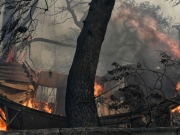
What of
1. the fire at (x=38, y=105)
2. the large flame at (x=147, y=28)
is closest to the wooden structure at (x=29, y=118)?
the fire at (x=38, y=105)

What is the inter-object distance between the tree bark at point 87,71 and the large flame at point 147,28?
24.5m

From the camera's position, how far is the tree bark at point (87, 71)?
4.21 metres

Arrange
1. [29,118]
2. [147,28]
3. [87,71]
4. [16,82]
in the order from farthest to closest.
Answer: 1. [147,28]
2. [16,82]
3. [29,118]
4. [87,71]

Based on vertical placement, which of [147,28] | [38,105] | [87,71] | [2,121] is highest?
[147,28]

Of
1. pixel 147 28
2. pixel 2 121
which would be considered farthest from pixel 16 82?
pixel 147 28

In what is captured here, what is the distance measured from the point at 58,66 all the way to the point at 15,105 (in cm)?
3141

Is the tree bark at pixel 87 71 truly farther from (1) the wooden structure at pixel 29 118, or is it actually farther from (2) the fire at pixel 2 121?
(2) the fire at pixel 2 121

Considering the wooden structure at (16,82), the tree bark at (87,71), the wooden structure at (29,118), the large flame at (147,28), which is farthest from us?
the large flame at (147,28)

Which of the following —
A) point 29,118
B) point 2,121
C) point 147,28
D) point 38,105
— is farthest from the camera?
point 147,28

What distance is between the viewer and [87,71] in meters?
4.58

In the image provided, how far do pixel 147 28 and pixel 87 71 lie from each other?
1094 inches

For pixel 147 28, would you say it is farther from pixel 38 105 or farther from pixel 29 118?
pixel 29 118

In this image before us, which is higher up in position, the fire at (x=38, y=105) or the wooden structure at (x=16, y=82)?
the wooden structure at (x=16, y=82)

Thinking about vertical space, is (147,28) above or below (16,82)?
above
